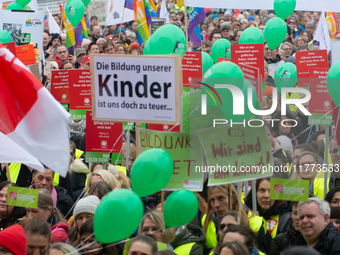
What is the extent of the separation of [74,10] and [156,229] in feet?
25.9

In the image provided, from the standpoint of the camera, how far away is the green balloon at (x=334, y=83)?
14.7ft

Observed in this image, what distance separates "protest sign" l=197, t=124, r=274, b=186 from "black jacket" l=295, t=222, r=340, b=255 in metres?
0.61

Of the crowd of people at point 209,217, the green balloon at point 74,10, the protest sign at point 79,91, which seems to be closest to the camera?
the crowd of people at point 209,217

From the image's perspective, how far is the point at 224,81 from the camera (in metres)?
4.00

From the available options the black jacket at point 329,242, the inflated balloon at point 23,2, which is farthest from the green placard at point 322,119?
the inflated balloon at point 23,2

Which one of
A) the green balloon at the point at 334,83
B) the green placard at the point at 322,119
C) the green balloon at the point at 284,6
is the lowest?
the green placard at the point at 322,119

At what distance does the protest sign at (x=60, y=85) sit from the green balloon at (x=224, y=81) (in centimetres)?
295

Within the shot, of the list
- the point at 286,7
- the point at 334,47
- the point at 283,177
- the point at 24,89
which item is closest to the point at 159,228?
the point at 283,177

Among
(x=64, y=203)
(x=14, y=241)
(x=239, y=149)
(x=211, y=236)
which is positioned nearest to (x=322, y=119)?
(x=239, y=149)

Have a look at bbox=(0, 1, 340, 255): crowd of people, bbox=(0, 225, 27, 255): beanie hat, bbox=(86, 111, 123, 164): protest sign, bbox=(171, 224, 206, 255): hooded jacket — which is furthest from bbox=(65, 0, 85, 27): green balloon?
bbox=(0, 225, 27, 255): beanie hat

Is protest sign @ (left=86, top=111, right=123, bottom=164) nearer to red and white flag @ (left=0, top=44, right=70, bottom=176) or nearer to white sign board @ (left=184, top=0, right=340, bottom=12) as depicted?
red and white flag @ (left=0, top=44, right=70, bottom=176)

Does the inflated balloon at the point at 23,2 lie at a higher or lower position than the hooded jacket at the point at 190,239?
higher

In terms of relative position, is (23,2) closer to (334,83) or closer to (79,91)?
(79,91)

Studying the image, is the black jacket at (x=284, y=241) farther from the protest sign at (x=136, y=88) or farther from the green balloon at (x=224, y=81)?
the protest sign at (x=136, y=88)
